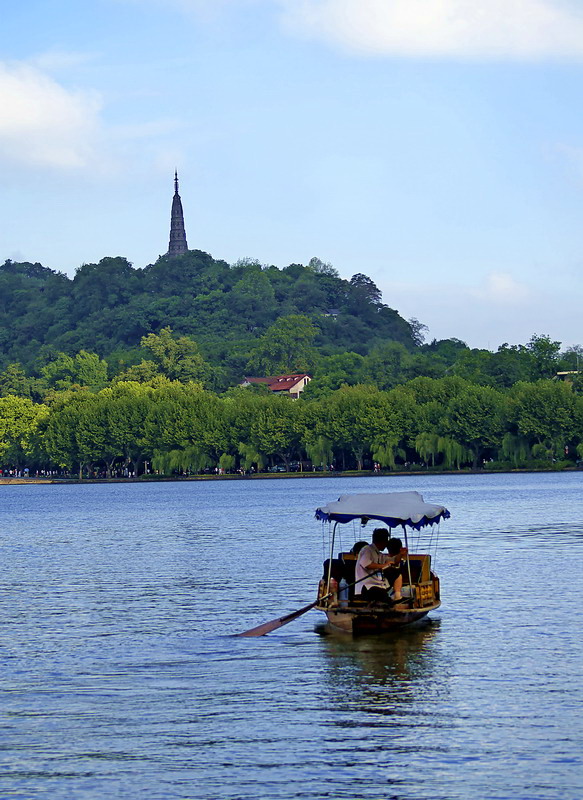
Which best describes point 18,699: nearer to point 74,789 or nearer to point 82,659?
point 82,659

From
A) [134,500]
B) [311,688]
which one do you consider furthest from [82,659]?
[134,500]

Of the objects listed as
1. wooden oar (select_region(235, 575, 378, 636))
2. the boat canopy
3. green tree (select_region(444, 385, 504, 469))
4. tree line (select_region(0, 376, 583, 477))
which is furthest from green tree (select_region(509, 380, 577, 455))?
wooden oar (select_region(235, 575, 378, 636))

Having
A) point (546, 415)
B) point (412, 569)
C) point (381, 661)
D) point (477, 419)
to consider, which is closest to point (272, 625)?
point (412, 569)

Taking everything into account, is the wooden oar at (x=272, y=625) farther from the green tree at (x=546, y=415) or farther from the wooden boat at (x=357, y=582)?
the green tree at (x=546, y=415)

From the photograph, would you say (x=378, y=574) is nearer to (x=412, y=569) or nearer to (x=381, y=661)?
(x=412, y=569)

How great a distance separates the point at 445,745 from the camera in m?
22.6

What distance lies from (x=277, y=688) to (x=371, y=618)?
20.2 ft

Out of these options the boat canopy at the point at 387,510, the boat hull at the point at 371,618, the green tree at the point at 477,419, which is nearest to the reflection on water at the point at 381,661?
the boat hull at the point at 371,618

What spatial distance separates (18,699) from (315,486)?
13633 centimetres

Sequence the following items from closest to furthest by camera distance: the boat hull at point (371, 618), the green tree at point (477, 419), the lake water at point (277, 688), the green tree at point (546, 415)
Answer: the lake water at point (277, 688) → the boat hull at point (371, 618) → the green tree at point (546, 415) → the green tree at point (477, 419)

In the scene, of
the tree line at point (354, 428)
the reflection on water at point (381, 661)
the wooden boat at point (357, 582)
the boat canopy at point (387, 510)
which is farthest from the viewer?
the tree line at point (354, 428)

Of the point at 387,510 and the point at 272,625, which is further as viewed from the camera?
the point at 272,625

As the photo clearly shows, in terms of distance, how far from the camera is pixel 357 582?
110ft

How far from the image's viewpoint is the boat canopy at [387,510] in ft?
114
